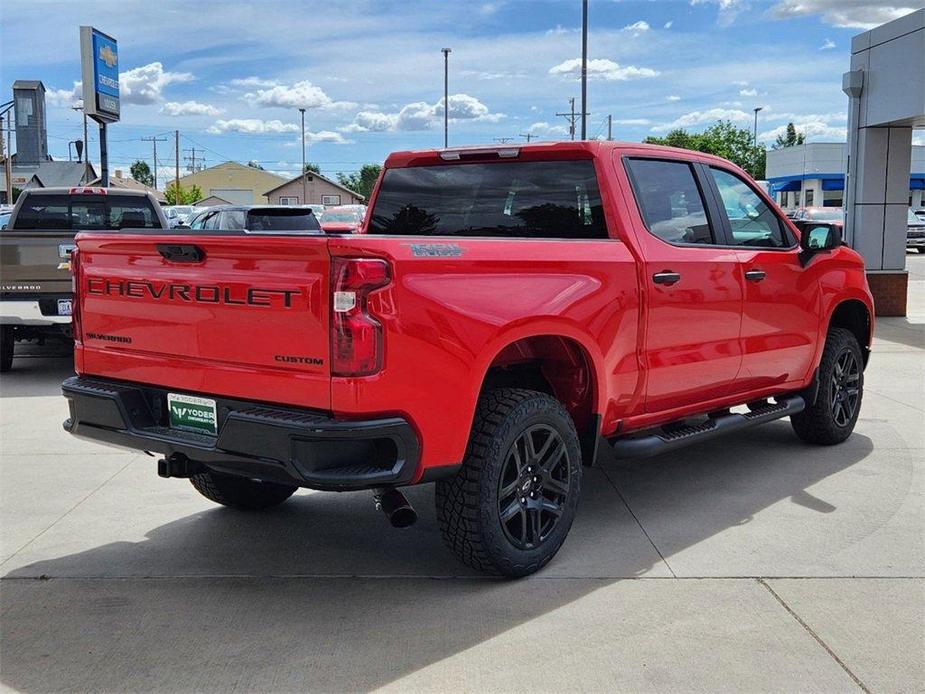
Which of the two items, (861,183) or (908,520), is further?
(861,183)

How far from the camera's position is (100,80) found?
2108 centimetres

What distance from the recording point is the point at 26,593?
14.0 feet

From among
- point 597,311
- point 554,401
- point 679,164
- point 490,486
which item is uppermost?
point 679,164

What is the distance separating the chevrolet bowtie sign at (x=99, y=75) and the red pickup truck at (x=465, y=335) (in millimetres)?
17461

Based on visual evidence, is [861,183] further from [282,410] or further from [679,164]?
[282,410]

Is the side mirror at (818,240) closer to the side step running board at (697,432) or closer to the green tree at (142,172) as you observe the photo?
the side step running board at (697,432)

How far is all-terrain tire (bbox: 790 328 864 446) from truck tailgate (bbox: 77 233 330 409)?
434cm

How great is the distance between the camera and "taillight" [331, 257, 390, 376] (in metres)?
3.55

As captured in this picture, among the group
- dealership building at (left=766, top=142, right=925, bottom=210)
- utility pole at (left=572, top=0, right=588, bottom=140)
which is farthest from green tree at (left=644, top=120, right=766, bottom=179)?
utility pole at (left=572, top=0, right=588, bottom=140)

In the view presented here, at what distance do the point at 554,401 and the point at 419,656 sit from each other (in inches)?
53.7

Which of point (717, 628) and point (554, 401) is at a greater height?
point (554, 401)

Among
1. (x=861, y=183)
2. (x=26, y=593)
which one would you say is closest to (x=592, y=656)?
(x=26, y=593)

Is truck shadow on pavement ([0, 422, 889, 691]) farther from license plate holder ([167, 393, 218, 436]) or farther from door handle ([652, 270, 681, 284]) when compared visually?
door handle ([652, 270, 681, 284])

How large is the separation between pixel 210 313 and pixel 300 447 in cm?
74
